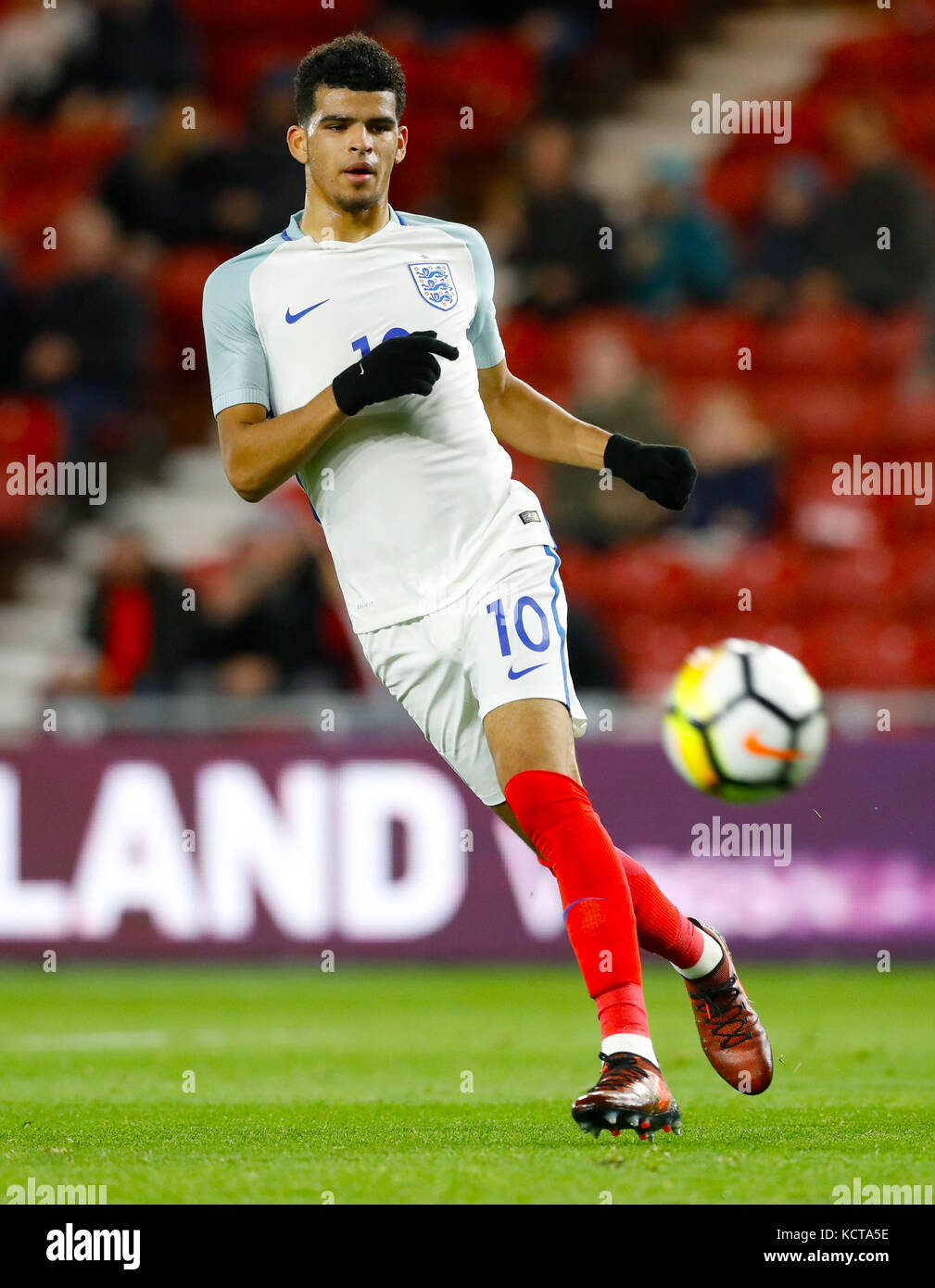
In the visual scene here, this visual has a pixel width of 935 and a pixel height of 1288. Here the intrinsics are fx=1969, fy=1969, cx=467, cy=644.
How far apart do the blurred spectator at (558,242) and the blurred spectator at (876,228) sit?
149 cm

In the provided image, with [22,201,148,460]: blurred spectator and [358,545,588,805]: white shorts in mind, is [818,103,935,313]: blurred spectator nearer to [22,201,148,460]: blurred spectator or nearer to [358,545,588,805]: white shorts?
[22,201,148,460]: blurred spectator

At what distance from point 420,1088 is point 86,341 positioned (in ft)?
25.9

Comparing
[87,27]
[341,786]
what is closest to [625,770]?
[341,786]

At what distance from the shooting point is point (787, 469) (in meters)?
12.0

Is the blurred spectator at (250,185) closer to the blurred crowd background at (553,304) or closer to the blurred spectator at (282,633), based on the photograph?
the blurred crowd background at (553,304)

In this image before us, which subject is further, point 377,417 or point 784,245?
point 784,245

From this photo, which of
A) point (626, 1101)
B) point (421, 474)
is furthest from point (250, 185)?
point (626, 1101)

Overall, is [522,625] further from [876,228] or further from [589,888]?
[876,228]

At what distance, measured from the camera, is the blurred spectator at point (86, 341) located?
40.6 feet

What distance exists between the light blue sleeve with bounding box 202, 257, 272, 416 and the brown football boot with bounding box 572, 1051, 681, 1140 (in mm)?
1759

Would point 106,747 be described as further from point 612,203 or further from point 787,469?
point 612,203

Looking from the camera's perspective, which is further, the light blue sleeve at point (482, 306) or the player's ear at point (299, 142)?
the light blue sleeve at point (482, 306)

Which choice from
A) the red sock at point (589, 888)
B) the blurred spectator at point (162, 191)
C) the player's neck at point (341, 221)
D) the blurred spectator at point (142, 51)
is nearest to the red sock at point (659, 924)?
the red sock at point (589, 888)

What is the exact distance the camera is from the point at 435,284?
4809mm
